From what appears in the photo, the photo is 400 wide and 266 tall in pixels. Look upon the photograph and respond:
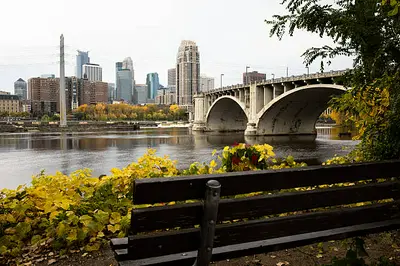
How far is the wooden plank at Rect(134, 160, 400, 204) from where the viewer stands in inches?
78.2

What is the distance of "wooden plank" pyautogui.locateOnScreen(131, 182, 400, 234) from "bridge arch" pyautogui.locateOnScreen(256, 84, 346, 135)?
37129mm

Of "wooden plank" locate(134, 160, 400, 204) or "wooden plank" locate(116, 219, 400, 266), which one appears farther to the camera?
"wooden plank" locate(116, 219, 400, 266)

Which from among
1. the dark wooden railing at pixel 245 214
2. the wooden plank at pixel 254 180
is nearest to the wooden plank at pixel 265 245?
the dark wooden railing at pixel 245 214

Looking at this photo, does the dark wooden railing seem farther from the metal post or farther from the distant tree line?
the distant tree line

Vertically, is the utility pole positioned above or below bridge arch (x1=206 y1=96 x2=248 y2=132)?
above

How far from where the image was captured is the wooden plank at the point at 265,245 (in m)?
2.15

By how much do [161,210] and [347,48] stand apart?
369 centimetres

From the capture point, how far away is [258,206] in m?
2.29

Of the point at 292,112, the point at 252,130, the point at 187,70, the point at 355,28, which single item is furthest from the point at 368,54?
the point at 187,70

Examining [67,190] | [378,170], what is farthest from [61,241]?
[378,170]

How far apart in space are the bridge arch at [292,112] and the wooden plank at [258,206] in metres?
37.1

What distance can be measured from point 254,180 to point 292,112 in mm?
48680

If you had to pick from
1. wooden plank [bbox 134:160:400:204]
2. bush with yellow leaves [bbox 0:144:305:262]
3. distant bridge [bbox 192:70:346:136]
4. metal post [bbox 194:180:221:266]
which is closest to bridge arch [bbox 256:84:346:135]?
distant bridge [bbox 192:70:346:136]

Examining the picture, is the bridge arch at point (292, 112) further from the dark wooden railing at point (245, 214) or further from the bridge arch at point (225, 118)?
the dark wooden railing at point (245, 214)
